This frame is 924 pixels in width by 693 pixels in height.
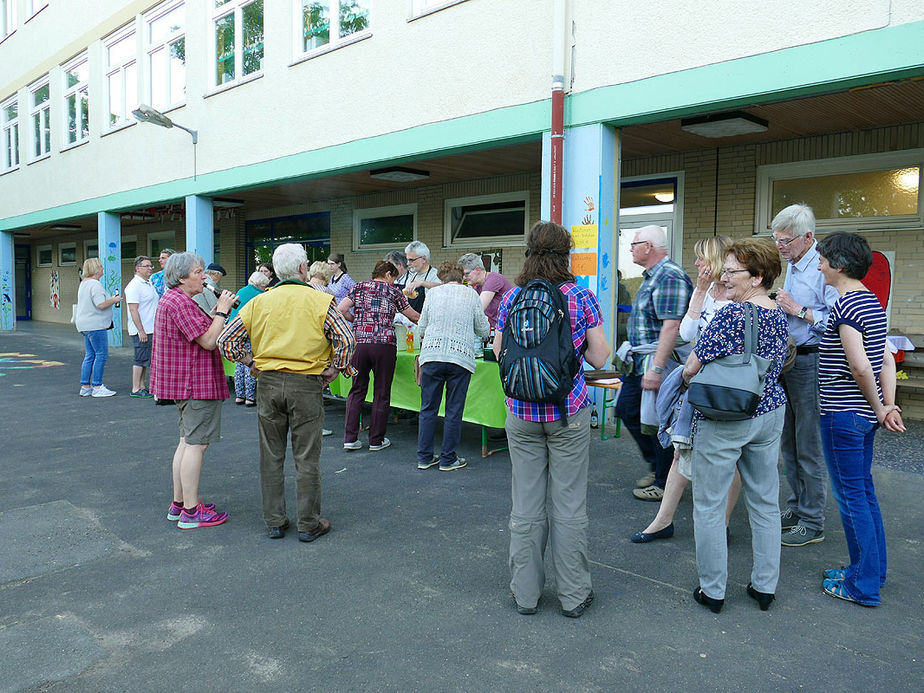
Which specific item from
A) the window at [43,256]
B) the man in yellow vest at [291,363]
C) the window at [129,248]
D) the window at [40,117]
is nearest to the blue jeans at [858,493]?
the man in yellow vest at [291,363]

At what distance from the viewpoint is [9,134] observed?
20688mm

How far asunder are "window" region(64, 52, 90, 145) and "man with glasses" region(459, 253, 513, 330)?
13300 mm

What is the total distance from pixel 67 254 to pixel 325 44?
18.7m

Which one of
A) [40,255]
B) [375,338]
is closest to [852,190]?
[375,338]

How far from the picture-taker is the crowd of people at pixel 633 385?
10.5 feet

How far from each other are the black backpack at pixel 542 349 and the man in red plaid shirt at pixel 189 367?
201 cm

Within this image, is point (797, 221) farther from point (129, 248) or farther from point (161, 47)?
point (129, 248)

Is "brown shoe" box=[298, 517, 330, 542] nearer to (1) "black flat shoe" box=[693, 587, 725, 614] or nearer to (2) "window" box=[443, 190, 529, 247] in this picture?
(1) "black flat shoe" box=[693, 587, 725, 614]

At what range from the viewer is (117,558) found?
3934 millimetres

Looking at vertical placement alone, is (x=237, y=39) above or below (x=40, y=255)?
above

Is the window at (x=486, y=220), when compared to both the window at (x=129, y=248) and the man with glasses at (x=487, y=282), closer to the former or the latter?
the man with glasses at (x=487, y=282)

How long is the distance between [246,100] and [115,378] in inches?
191

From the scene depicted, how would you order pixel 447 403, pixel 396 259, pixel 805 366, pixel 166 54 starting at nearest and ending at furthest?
pixel 805 366
pixel 447 403
pixel 396 259
pixel 166 54

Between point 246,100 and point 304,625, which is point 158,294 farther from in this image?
point 304,625
